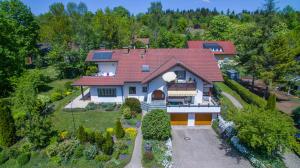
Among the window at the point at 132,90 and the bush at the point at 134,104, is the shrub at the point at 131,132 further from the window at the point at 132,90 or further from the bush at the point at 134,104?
the window at the point at 132,90

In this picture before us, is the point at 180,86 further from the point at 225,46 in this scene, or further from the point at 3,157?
the point at 225,46

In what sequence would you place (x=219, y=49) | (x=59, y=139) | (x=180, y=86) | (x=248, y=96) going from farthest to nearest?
(x=219, y=49) < (x=248, y=96) < (x=180, y=86) < (x=59, y=139)

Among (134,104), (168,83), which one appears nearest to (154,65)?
(168,83)

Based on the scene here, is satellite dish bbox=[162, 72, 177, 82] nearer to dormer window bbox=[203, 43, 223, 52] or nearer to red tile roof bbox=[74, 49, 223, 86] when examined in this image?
red tile roof bbox=[74, 49, 223, 86]

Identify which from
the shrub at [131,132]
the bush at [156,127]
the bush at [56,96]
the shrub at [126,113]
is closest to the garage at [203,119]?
the bush at [156,127]

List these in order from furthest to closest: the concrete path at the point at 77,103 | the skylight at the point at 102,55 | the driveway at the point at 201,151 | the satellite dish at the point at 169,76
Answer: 1. the skylight at the point at 102,55
2. the concrete path at the point at 77,103
3. the satellite dish at the point at 169,76
4. the driveway at the point at 201,151

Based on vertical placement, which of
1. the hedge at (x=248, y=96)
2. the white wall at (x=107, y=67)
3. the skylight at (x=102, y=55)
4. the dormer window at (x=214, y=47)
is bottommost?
the hedge at (x=248, y=96)

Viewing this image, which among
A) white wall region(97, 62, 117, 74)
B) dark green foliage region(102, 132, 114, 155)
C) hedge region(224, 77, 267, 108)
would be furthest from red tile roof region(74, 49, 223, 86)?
dark green foliage region(102, 132, 114, 155)
